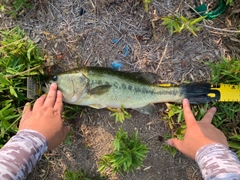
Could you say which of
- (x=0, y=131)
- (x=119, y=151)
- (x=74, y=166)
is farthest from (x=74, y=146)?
(x=0, y=131)

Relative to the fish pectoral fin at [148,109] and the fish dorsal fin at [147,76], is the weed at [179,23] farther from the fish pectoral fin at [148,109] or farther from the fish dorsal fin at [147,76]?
the fish pectoral fin at [148,109]

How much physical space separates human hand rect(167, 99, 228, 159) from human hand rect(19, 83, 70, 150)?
1.42m

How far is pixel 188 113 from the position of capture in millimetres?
3588

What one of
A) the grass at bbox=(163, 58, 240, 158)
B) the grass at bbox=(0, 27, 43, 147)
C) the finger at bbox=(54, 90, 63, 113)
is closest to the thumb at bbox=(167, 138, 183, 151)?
the grass at bbox=(163, 58, 240, 158)

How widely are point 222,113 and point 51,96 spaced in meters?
2.30

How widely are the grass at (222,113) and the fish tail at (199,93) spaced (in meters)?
0.12

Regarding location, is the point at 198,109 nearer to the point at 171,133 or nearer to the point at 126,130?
the point at 171,133

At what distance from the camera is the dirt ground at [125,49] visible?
3.98 metres

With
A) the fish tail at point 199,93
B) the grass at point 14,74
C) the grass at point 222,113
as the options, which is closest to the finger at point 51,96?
the grass at point 14,74

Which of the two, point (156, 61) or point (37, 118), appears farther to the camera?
point (156, 61)

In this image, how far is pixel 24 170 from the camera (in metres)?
2.94

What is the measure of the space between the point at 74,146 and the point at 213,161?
1.99m

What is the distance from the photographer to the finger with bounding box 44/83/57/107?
11.5 ft

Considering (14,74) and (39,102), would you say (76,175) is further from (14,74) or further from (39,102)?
(14,74)
